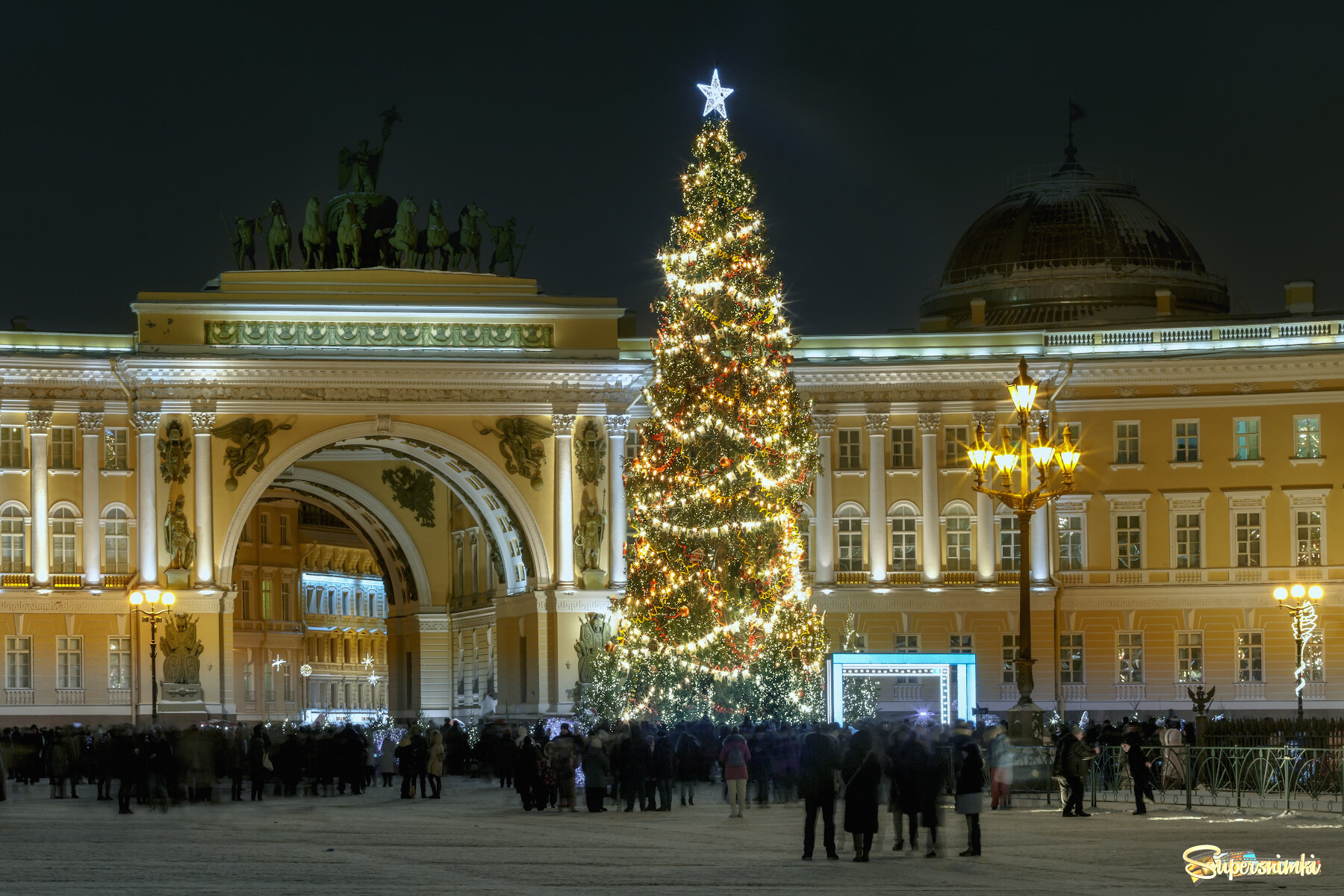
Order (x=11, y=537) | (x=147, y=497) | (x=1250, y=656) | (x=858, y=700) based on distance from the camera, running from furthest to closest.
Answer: (x=1250, y=656) < (x=11, y=537) < (x=147, y=497) < (x=858, y=700)

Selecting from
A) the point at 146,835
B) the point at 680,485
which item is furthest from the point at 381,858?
the point at 680,485

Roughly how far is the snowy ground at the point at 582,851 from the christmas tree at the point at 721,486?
4.49 metres

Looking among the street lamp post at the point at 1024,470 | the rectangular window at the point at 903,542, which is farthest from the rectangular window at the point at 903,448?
the street lamp post at the point at 1024,470

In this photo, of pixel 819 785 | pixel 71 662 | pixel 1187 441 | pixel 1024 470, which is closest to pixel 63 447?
pixel 71 662

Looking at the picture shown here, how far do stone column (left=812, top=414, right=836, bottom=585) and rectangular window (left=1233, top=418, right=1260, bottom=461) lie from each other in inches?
445

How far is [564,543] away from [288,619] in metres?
36.8

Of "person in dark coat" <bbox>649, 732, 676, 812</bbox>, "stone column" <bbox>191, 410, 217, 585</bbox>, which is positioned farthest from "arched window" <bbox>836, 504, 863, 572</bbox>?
"person in dark coat" <bbox>649, 732, 676, 812</bbox>

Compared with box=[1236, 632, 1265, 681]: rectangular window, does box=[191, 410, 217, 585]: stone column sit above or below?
above

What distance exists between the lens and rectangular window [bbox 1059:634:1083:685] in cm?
6656

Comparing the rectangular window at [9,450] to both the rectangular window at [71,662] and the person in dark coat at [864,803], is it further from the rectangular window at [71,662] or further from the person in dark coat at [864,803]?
the person in dark coat at [864,803]

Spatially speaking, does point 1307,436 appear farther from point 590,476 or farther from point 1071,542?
point 590,476

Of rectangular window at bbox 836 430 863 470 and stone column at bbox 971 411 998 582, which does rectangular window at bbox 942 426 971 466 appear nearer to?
stone column at bbox 971 411 998 582

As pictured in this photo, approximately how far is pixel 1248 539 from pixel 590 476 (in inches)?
733

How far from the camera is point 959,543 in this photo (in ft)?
221
